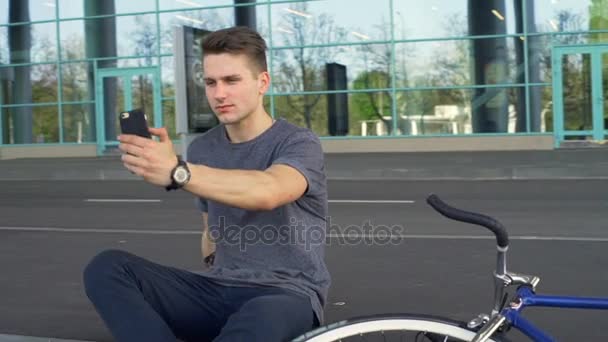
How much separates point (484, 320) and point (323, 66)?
80.1ft

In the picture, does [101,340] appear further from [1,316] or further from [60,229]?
[60,229]

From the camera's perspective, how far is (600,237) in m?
9.01

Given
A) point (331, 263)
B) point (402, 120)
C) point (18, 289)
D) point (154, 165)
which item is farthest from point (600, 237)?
point (402, 120)

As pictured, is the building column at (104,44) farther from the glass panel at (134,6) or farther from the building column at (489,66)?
the building column at (489,66)

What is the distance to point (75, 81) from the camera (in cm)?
2966

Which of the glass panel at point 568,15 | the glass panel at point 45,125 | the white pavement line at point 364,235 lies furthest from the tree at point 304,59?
the white pavement line at point 364,235

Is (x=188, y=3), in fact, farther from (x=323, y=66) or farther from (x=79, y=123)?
(x=79, y=123)

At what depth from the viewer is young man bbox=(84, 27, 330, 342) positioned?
2.94 meters

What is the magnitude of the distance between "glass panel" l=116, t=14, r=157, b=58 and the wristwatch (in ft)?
86.1

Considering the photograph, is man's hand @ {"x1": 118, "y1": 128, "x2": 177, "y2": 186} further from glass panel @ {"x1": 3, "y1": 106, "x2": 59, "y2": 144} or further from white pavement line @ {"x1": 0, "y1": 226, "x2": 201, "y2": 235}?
glass panel @ {"x1": 3, "y1": 106, "x2": 59, "y2": 144}

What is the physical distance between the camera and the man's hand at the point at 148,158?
8.23ft

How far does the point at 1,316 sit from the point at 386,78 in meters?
21.1

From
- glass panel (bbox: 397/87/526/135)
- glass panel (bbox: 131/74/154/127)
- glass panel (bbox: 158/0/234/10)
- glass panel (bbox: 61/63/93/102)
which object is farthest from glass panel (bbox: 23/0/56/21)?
glass panel (bbox: 397/87/526/135)

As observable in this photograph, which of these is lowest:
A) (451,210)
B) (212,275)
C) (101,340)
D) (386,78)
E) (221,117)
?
(101,340)
